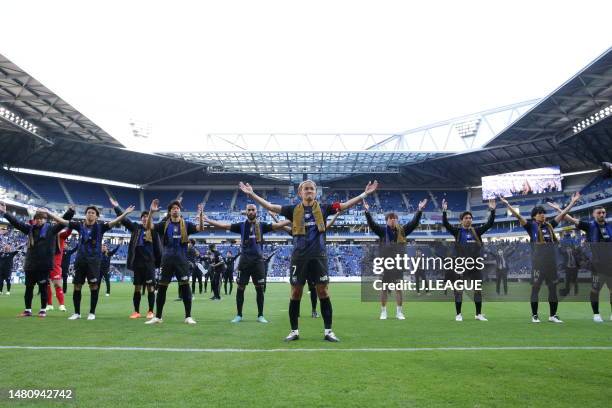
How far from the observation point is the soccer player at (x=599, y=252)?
982 centimetres

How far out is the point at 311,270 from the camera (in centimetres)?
711

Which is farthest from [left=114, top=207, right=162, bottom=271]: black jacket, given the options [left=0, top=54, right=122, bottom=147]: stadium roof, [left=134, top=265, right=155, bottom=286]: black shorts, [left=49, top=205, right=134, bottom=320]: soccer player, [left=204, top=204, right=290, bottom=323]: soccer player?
[left=0, top=54, right=122, bottom=147]: stadium roof

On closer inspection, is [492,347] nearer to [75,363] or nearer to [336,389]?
[336,389]

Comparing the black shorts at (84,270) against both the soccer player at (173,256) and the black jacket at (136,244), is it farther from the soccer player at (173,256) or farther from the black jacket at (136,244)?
the soccer player at (173,256)

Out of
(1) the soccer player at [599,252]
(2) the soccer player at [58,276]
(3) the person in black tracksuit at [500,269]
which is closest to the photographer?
(1) the soccer player at [599,252]

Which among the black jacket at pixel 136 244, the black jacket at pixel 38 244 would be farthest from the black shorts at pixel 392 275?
the black jacket at pixel 38 244

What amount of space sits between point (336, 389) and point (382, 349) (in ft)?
7.10

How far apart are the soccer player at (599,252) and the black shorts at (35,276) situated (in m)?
11.0

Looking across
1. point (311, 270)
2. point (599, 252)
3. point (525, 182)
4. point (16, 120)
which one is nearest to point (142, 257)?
point (311, 270)

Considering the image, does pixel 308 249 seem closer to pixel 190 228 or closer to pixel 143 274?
pixel 190 228

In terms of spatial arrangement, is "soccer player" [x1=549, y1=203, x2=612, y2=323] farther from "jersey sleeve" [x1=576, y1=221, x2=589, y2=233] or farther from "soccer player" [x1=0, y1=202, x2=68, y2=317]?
"soccer player" [x1=0, y1=202, x2=68, y2=317]

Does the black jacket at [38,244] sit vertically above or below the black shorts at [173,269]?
above

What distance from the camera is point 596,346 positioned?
6344mm

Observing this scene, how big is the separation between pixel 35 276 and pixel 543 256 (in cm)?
1075
